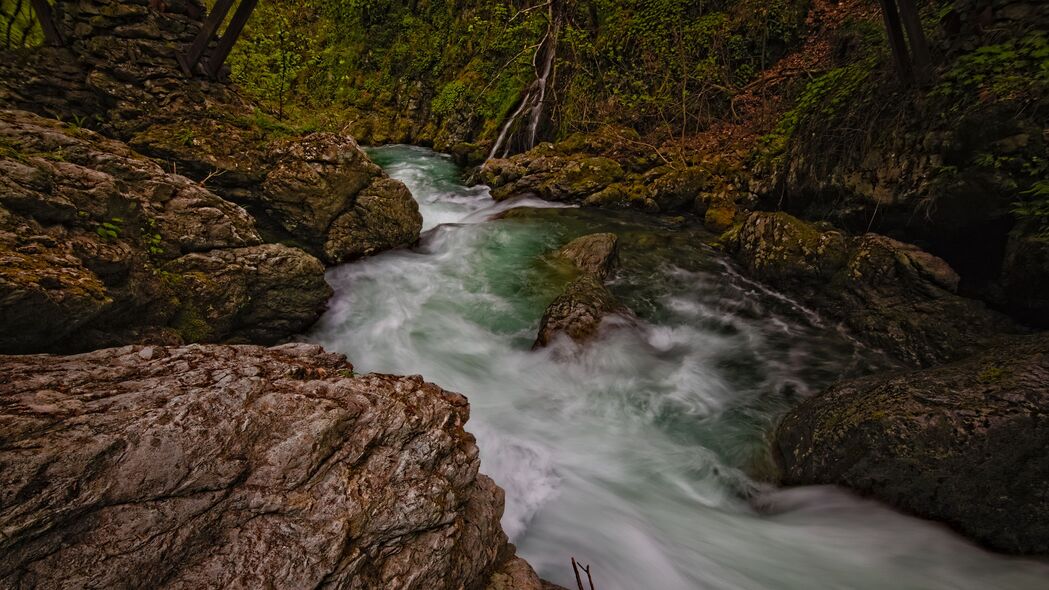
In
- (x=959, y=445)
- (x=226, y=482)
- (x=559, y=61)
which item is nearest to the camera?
(x=226, y=482)

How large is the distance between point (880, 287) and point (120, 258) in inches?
329

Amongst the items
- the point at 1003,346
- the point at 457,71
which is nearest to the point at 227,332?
the point at 1003,346

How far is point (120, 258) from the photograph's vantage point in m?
3.40

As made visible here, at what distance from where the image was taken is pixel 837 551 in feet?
11.0

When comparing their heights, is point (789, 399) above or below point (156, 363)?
below

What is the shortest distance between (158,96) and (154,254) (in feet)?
10.1

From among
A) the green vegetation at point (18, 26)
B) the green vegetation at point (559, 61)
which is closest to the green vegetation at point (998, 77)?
the green vegetation at point (559, 61)

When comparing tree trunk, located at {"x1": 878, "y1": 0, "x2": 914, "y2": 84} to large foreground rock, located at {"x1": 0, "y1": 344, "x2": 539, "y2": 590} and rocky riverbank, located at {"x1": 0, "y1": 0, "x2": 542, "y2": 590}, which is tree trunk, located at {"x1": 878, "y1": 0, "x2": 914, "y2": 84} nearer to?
rocky riverbank, located at {"x1": 0, "y1": 0, "x2": 542, "y2": 590}

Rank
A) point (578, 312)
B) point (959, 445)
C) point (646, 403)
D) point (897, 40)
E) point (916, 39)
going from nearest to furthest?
point (959, 445), point (646, 403), point (916, 39), point (897, 40), point (578, 312)

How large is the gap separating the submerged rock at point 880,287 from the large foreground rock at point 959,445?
1037 millimetres

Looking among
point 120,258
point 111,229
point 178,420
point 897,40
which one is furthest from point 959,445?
point 111,229

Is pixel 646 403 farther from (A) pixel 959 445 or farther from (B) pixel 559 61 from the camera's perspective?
(B) pixel 559 61

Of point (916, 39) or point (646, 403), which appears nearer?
point (646, 403)

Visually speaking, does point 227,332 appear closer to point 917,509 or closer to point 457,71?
point 917,509
